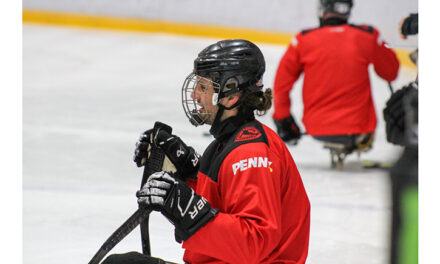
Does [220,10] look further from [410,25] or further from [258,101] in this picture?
[258,101]

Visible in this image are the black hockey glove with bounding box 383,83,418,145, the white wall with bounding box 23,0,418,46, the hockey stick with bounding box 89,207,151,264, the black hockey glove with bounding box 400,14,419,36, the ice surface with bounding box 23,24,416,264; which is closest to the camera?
the black hockey glove with bounding box 383,83,418,145

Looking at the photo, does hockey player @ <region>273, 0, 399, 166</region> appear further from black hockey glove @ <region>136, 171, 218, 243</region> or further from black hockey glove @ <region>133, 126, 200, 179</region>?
black hockey glove @ <region>136, 171, 218, 243</region>

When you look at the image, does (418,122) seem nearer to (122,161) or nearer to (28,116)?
(122,161)

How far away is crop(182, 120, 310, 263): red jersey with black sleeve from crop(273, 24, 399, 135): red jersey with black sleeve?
9.54 ft

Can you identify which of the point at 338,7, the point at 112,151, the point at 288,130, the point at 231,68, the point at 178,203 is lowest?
the point at 112,151

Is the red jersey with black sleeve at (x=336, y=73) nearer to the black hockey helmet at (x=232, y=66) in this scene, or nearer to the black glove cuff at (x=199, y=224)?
the black hockey helmet at (x=232, y=66)

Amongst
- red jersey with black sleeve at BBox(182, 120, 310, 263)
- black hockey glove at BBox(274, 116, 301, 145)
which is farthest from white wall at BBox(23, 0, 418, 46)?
red jersey with black sleeve at BBox(182, 120, 310, 263)

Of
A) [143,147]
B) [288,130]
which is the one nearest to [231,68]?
[143,147]

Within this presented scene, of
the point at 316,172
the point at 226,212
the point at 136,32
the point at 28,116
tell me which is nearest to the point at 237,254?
the point at 226,212

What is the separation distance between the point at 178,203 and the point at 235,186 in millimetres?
117

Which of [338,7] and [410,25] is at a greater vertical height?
[410,25]

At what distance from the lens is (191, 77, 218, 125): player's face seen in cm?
164

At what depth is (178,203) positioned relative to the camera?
4.81 feet

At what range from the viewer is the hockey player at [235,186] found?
1.45m
